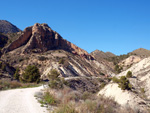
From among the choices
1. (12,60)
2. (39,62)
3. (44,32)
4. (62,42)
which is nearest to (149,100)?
(39,62)

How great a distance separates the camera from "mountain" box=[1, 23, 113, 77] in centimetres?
5106

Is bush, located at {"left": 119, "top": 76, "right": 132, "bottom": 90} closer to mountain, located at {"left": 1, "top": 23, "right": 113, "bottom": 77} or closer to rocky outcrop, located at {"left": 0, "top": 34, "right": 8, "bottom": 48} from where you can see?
mountain, located at {"left": 1, "top": 23, "right": 113, "bottom": 77}

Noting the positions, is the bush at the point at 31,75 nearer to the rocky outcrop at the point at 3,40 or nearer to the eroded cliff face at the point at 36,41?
the eroded cliff face at the point at 36,41

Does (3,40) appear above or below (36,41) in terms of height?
above

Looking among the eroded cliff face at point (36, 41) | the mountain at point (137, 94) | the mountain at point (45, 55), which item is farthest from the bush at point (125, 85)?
the eroded cliff face at point (36, 41)

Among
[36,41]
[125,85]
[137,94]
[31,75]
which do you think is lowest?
[137,94]

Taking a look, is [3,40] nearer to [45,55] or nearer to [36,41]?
[36,41]

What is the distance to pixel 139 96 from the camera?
1380 centimetres

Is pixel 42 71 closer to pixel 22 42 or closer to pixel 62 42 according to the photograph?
pixel 22 42

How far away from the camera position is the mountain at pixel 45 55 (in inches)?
2010

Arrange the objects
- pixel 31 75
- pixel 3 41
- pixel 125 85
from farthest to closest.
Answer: pixel 3 41, pixel 31 75, pixel 125 85

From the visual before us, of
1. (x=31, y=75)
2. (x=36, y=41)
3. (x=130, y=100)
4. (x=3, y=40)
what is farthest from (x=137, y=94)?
(x=3, y=40)

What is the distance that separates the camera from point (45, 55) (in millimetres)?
57562

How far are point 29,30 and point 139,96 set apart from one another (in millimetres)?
62037
